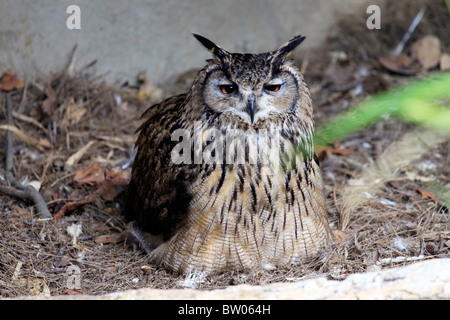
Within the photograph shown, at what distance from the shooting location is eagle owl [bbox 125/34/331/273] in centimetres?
297

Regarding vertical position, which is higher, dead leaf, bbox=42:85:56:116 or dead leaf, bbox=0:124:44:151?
dead leaf, bbox=42:85:56:116

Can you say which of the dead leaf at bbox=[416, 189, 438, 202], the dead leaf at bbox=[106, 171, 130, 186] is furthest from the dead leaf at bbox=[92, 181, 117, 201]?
the dead leaf at bbox=[416, 189, 438, 202]

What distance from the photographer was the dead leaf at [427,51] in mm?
5832

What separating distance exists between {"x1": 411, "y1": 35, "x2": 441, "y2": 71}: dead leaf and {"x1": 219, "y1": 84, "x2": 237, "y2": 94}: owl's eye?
368 centimetres

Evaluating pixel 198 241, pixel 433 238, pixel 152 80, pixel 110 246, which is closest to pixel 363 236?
pixel 433 238

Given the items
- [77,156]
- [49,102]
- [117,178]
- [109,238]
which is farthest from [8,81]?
[109,238]

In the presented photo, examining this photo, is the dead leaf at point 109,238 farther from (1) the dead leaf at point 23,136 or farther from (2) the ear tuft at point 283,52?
(2) the ear tuft at point 283,52

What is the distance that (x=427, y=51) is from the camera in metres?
5.89

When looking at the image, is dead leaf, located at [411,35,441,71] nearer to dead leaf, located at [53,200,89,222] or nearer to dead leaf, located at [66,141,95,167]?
dead leaf, located at [66,141,95,167]

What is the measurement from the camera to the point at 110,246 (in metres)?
3.69

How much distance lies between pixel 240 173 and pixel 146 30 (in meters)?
2.90

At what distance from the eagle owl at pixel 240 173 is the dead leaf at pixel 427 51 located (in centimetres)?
322

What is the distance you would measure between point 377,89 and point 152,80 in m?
2.43

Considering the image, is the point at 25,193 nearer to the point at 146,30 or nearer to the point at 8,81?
the point at 8,81
